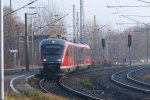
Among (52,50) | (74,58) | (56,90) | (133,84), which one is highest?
(52,50)

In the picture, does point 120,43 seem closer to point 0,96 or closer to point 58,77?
point 58,77

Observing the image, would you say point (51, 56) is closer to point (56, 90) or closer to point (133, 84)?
point (133, 84)

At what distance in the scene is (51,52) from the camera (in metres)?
34.4

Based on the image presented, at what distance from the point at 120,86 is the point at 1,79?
17390 mm

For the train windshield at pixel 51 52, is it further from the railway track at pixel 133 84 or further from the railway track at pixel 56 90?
the railway track at pixel 56 90

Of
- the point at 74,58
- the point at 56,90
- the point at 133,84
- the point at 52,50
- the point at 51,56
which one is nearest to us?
the point at 56,90

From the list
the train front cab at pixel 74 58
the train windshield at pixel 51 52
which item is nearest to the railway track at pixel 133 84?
the train front cab at pixel 74 58

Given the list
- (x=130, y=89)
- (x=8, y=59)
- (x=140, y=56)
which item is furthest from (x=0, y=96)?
(x=140, y=56)

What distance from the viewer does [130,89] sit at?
26125 mm

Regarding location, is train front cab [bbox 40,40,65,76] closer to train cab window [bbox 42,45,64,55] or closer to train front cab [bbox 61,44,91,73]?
train cab window [bbox 42,45,64,55]

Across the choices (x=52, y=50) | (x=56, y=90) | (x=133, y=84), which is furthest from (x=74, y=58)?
(x=56, y=90)

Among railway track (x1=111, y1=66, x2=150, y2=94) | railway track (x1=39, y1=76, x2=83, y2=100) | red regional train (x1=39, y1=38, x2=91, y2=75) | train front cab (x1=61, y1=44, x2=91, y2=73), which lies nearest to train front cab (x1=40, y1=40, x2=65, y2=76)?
red regional train (x1=39, y1=38, x2=91, y2=75)

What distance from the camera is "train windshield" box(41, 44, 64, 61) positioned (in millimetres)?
34312

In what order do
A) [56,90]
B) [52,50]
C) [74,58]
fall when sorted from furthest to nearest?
[74,58] < [52,50] < [56,90]
